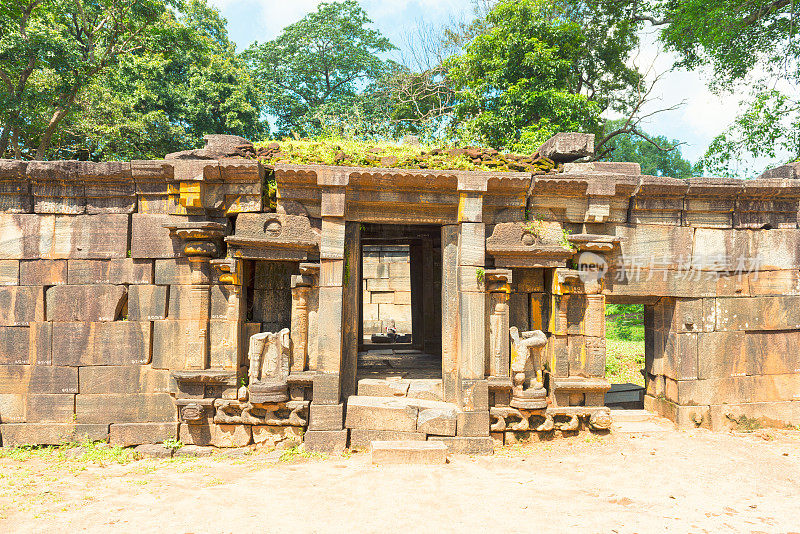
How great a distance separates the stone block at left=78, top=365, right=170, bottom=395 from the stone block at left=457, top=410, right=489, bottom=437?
4097 mm

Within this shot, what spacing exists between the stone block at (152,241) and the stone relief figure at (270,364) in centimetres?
174

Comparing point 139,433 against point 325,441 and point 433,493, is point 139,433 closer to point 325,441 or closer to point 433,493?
point 325,441

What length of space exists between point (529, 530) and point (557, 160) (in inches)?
201

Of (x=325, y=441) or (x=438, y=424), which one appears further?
(x=438, y=424)

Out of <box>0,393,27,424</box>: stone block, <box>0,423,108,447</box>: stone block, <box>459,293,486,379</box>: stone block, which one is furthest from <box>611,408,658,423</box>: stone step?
<box>0,393,27,424</box>: stone block

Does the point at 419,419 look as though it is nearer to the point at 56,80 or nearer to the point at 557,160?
the point at 557,160

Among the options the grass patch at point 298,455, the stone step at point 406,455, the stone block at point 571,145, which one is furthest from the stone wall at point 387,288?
the stone step at point 406,455

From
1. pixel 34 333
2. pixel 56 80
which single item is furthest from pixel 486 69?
pixel 34 333

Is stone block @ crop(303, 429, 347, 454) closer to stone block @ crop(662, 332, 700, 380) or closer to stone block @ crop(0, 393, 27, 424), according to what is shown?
stone block @ crop(0, 393, 27, 424)

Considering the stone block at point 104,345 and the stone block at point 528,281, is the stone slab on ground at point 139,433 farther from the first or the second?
the stone block at point 528,281

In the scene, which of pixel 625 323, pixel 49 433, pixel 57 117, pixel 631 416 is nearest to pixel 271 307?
pixel 49 433

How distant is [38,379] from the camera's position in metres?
6.36

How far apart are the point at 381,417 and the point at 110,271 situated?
433cm

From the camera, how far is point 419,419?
245 inches
